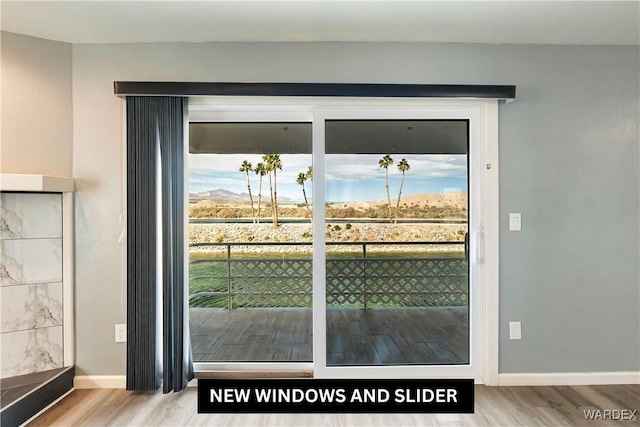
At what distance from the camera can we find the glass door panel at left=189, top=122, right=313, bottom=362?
255 cm

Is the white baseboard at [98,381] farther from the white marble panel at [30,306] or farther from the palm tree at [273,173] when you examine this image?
the palm tree at [273,173]

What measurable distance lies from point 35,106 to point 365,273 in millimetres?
2520

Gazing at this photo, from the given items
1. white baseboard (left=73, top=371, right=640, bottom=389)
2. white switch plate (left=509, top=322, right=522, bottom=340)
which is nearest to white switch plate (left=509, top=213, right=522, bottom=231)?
white switch plate (left=509, top=322, right=522, bottom=340)

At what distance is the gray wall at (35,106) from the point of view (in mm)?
2227

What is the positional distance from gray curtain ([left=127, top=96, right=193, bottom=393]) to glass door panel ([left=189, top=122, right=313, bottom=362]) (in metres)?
0.26

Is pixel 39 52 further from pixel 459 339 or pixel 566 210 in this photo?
pixel 566 210

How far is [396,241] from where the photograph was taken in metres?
2.50

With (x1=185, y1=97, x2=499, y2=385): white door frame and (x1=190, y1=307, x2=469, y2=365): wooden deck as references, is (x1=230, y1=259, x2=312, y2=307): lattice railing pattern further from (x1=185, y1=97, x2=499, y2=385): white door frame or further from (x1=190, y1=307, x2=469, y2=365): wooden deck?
(x1=185, y1=97, x2=499, y2=385): white door frame

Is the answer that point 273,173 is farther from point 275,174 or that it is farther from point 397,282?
point 397,282

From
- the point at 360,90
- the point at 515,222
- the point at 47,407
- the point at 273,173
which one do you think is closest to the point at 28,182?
the point at 47,407

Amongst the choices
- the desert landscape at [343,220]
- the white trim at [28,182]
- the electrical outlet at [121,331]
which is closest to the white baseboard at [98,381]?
the electrical outlet at [121,331]

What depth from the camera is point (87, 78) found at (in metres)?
2.35

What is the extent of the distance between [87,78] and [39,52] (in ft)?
1.06

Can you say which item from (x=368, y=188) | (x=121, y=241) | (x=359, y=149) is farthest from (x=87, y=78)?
(x=368, y=188)
